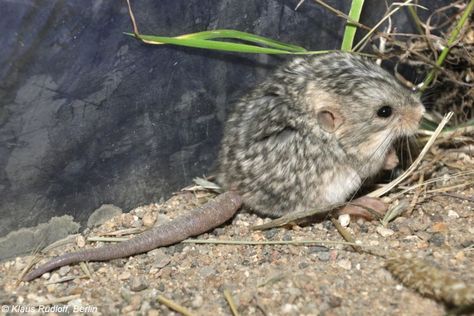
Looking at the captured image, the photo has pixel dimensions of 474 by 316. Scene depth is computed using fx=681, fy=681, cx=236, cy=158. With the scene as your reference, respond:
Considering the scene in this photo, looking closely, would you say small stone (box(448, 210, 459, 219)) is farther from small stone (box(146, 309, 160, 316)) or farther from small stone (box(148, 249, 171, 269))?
small stone (box(146, 309, 160, 316))

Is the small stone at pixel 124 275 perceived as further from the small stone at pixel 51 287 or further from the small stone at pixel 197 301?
the small stone at pixel 197 301

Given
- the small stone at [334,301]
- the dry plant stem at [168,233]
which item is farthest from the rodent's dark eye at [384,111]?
the small stone at [334,301]

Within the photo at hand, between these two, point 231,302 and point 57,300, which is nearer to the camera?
point 231,302

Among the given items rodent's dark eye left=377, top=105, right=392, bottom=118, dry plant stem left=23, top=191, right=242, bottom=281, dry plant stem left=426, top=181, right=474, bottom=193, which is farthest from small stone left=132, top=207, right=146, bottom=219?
dry plant stem left=426, top=181, right=474, bottom=193

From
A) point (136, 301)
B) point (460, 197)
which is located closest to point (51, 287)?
point (136, 301)

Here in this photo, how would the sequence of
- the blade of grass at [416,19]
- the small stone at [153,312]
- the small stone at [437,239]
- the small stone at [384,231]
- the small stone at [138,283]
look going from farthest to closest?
the blade of grass at [416,19]
the small stone at [384,231]
the small stone at [437,239]
the small stone at [138,283]
the small stone at [153,312]

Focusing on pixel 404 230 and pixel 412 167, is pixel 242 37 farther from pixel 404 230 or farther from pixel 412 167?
pixel 404 230

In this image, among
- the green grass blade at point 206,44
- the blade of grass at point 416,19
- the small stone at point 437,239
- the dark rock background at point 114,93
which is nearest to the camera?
the dark rock background at point 114,93
